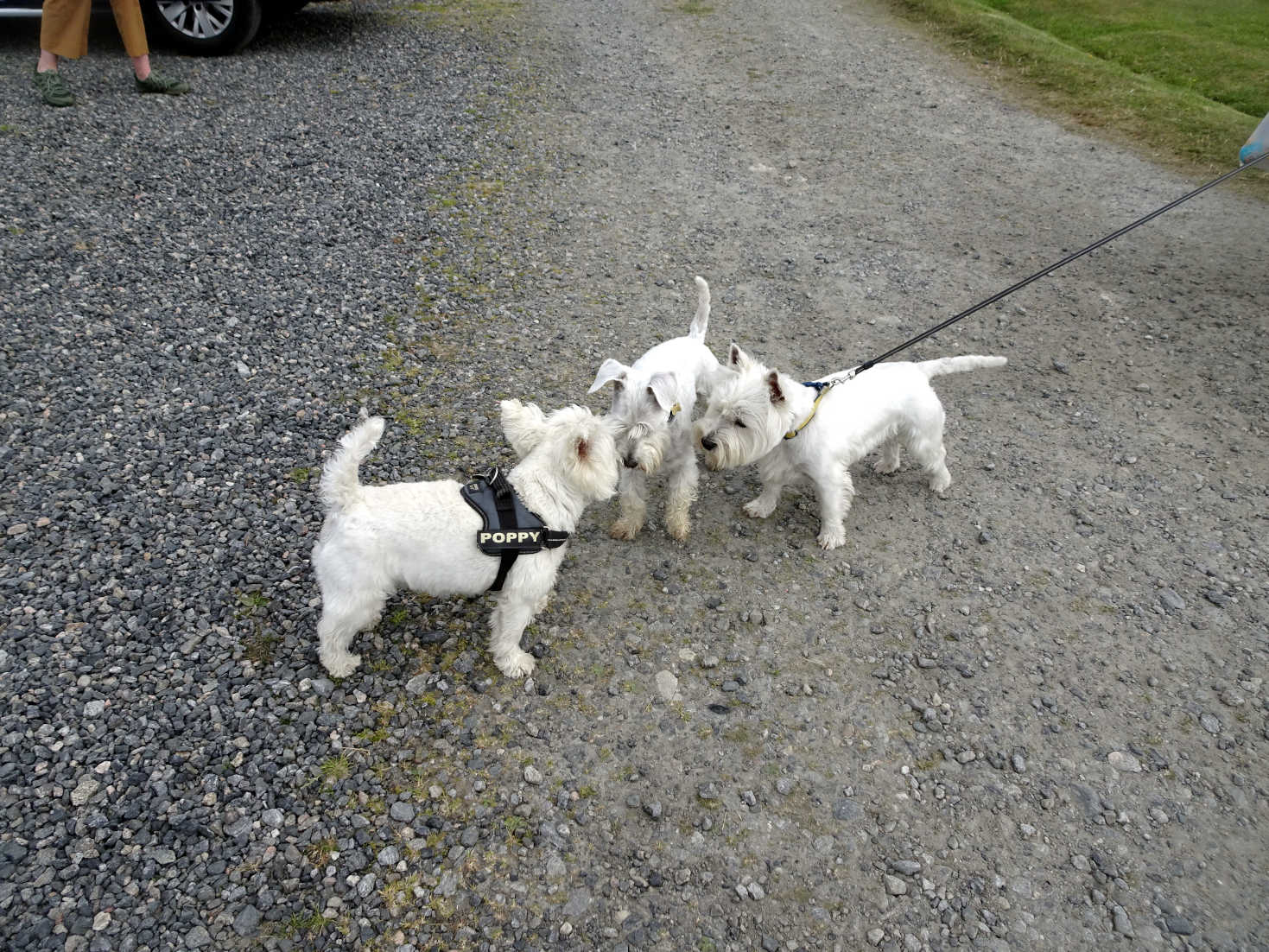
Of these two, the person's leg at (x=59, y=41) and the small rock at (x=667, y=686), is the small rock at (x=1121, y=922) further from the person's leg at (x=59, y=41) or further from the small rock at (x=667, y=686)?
the person's leg at (x=59, y=41)

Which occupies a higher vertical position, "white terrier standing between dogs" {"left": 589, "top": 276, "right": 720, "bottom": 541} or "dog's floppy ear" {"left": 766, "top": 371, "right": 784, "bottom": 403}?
"dog's floppy ear" {"left": 766, "top": 371, "right": 784, "bottom": 403}

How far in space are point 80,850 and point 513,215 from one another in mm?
7669

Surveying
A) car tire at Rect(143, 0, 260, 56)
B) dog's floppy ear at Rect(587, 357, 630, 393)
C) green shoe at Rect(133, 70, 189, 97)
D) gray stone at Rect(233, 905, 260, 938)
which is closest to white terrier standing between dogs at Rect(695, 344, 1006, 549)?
dog's floppy ear at Rect(587, 357, 630, 393)

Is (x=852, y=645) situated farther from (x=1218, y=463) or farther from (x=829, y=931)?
(x=1218, y=463)

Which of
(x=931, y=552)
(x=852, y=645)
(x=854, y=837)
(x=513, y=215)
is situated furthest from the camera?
(x=513, y=215)

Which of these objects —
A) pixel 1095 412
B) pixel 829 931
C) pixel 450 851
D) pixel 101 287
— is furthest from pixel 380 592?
pixel 1095 412

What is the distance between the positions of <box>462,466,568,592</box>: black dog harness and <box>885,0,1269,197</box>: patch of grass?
Answer: 12.2 metres

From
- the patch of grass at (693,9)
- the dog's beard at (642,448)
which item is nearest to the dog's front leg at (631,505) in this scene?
the dog's beard at (642,448)

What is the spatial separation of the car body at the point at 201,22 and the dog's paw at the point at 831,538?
11946 millimetres

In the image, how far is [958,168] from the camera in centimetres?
1125

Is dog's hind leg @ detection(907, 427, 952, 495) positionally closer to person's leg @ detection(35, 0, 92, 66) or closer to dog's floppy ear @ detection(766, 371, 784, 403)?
dog's floppy ear @ detection(766, 371, 784, 403)

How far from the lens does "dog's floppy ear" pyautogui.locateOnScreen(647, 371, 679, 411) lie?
485 cm

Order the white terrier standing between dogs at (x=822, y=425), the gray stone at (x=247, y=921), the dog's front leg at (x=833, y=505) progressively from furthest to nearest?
the dog's front leg at (x=833, y=505)
the white terrier standing between dogs at (x=822, y=425)
the gray stone at (x=247, y=921)

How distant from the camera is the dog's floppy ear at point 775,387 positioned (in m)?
4.94
